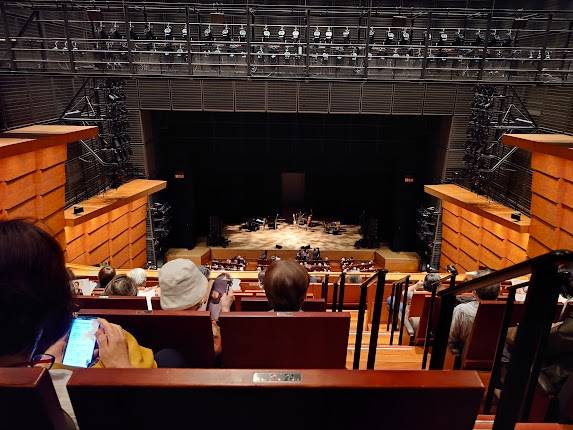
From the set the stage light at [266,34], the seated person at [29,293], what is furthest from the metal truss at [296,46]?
the seated person at [29,293]

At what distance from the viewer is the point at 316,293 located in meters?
7.89

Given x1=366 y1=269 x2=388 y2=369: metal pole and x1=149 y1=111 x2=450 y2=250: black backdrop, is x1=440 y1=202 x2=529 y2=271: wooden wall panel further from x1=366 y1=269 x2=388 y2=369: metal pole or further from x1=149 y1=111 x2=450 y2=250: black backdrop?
x1=366 y1=269 x2=388 y2=369: metal pole

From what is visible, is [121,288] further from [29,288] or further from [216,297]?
[29,288]

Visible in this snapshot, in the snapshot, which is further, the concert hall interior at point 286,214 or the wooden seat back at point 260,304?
the wooden seat back at point 260,304

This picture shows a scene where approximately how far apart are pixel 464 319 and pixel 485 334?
34cm

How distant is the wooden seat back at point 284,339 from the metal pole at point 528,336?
118 centimetres

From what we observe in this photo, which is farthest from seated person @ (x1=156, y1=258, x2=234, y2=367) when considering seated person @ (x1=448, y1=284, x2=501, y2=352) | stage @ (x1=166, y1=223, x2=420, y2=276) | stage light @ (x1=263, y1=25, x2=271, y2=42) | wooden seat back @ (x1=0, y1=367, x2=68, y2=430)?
stage @ (x1=166, y1=223, x2=420, y2=276)

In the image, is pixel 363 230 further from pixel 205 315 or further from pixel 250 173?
pixel 205 315

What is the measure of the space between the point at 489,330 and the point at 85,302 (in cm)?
324

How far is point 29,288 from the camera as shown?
36.6 inches

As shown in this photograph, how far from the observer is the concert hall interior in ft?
3.38

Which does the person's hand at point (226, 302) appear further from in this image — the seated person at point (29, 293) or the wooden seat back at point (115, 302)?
the seated person at point (29, 293)

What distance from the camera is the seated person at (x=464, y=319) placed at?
3688 millimetres

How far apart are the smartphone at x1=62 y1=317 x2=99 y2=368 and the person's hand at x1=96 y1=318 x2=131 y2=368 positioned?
31mm
